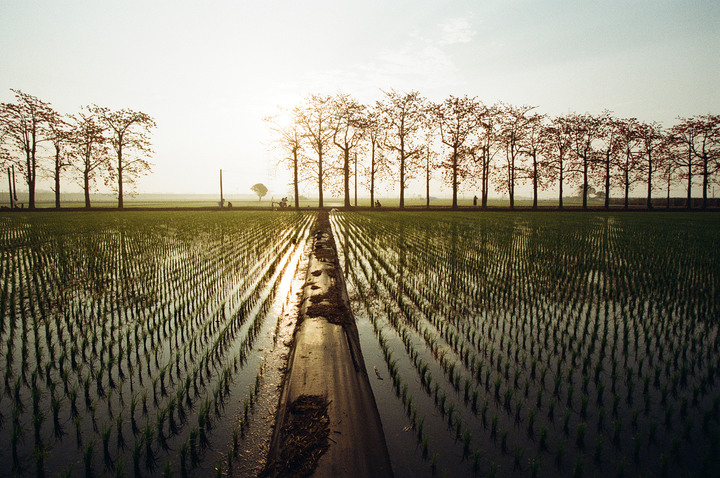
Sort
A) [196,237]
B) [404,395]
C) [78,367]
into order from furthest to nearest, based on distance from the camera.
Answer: [196,237] < [78,367] < [404,395]

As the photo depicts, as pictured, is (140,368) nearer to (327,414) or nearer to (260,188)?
(327,414)

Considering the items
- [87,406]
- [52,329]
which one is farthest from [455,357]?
[52,329]

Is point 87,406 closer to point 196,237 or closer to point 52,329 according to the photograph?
point 52,329

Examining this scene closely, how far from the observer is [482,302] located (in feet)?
20.1

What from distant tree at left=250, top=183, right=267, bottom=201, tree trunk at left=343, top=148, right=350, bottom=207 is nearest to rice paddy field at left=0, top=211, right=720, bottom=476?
tree trunk at left=343, top=148, right=350, bottom=207

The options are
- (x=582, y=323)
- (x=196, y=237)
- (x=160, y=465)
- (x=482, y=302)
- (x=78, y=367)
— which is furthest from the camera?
(x=196, y=237)

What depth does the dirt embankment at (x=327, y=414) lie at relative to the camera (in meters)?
2.07

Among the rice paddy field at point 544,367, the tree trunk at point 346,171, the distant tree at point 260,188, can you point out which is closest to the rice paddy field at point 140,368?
the rice paddy field at point 544,367

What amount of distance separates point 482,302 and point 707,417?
3.41 metres

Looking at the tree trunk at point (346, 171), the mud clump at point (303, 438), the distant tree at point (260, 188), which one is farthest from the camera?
the distant tree at point (260, 188)

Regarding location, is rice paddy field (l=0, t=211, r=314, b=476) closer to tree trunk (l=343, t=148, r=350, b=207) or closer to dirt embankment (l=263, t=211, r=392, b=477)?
dirt embankment (l=263, t=211, r=392, b=477)

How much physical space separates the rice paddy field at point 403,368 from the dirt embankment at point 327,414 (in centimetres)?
19

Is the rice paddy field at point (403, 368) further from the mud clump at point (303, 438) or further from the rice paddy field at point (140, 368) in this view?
the mud clump at point (303, 438)

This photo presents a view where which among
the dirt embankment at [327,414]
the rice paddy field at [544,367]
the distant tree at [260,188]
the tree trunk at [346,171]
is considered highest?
the distant tree at [260,188]
